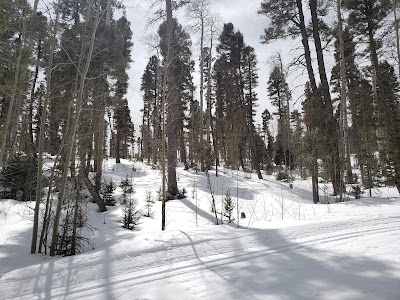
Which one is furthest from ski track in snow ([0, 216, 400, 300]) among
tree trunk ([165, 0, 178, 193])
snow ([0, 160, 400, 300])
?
tree trunk ([165, 0, 178, 193])

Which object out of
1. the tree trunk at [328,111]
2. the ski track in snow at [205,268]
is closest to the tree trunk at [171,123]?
the ski track in snow at [205,268]

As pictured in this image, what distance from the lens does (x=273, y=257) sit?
159 inches

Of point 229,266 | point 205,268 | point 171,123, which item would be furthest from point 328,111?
point 205,268

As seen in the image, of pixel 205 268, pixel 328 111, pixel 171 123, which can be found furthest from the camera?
pixel 328 111

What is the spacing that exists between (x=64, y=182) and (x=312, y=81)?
34.9ft

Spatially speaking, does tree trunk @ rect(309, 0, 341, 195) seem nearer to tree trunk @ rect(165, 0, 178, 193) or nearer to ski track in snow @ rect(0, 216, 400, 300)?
ski track in snow @ rect(0, 216, 400, 300)

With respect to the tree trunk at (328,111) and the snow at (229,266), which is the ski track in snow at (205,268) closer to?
the snow at (229,266)

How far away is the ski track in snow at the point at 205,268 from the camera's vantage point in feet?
10.5

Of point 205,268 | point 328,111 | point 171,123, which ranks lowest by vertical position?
point 205,268

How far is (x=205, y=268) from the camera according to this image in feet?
12.5

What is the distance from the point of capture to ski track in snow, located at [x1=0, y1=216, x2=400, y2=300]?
3195mm

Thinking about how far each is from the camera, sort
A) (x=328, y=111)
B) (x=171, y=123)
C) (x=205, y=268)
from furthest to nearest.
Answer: (x=328, y=111), (x=171, y=123), (x=205, y=268)

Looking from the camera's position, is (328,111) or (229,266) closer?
(229,266)

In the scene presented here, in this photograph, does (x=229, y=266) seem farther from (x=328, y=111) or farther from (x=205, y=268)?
(x=328, y=111)
